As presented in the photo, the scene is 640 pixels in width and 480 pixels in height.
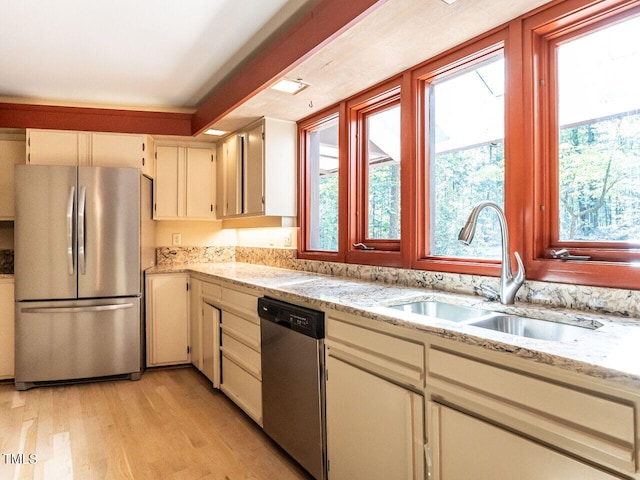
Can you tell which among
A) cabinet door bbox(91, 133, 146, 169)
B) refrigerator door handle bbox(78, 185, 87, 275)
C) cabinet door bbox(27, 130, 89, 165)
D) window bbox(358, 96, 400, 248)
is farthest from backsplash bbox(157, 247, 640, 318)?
cabinet door bbox(27, 130, 89, 165)

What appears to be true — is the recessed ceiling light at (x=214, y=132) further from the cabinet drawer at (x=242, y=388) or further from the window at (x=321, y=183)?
the cabinet drawer at (x=242, y=388)

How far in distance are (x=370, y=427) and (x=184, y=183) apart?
3.12 metres

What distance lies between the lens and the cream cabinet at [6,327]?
3.32m

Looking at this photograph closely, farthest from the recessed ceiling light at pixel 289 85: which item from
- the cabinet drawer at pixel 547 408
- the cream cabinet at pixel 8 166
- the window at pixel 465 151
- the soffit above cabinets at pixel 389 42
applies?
the cream cabinet at pixel 8 166

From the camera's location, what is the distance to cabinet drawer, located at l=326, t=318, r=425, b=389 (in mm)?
1398

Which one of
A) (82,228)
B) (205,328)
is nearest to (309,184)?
(205,328)

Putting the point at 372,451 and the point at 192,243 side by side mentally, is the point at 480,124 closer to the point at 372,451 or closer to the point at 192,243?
the point at 372,451

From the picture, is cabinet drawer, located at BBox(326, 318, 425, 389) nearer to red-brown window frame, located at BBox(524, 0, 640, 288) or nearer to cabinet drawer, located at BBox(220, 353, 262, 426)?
red-brown window frame, located at BBox(524, 0, 640, 288)

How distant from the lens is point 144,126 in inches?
148

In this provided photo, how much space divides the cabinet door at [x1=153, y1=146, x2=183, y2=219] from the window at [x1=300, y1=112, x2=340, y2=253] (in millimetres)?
1399

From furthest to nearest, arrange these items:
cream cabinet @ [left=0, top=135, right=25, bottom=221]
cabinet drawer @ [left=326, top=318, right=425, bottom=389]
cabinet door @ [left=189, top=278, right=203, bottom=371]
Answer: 1. cream cabinet @ [left=0, top=135, right=25, bottom=221]
2. cabinet door @ [left=189, top=278, right=203, bottom=371]
3. cabinet drawer @ [left=326, top=318, right=425, bottom=389]

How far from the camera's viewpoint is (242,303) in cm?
259

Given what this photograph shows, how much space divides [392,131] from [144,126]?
2.39 m

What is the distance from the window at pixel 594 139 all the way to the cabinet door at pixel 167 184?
3232mm
